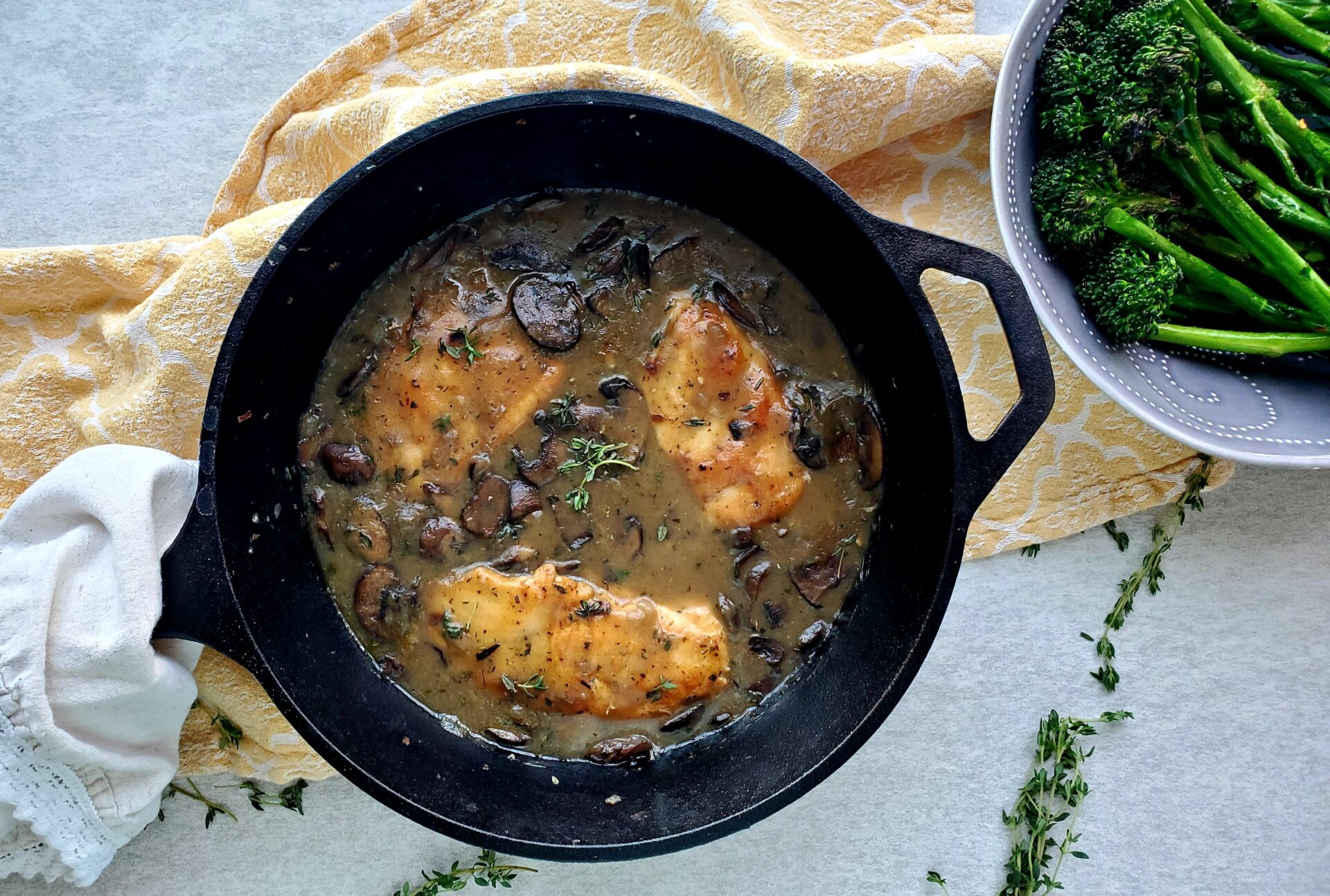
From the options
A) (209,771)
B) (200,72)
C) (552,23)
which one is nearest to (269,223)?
(200,72)

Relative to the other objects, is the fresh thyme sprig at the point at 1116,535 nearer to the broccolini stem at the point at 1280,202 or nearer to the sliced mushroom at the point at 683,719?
the broccolini stem at the point at 1280,202

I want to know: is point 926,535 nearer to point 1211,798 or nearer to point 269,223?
point 1211,798

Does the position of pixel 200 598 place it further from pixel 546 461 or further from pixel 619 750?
pixel 619 750

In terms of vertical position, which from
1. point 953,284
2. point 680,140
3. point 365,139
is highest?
point 365,139

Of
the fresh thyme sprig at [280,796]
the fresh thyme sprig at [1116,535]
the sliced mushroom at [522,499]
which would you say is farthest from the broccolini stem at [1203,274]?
the fresh thyme sprig at [280,796]

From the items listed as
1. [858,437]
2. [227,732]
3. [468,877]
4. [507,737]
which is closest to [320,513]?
[227,732]

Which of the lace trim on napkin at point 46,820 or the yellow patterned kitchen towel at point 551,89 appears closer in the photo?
the lace trim on napkin at point 46,820

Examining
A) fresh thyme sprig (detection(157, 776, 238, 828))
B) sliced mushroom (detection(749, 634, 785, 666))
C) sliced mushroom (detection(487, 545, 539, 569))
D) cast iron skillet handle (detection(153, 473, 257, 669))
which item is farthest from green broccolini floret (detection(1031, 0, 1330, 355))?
fresh thyme sprig (detection(157, 776, 238, 828))
